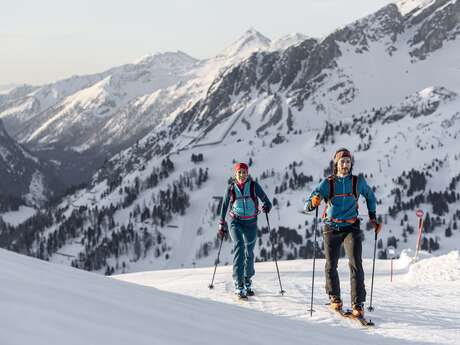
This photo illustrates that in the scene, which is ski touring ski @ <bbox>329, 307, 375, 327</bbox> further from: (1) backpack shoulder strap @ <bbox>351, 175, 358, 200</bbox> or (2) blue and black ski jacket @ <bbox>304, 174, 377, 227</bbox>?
(1) backpack shoulder strap @ <bbox>351, 175, 358, 200</bbox>

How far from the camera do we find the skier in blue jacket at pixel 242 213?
40.4 ft

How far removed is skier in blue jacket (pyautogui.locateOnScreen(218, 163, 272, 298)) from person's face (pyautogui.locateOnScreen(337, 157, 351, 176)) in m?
2.59

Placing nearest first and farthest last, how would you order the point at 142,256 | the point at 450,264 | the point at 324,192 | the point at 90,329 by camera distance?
the point at 90,329, the point at 324,192, the point at 450,264, the point at 142,256

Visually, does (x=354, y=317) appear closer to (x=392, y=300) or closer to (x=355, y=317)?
(x=355, y=317)

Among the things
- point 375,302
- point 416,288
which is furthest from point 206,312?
point 416,288

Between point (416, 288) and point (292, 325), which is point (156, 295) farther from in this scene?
point (416, 288)

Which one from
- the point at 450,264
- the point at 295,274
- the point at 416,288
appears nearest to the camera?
the point at 416,288

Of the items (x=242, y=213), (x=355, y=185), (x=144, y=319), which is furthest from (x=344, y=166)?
(x=144, y=319)

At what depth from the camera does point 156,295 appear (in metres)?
7.70

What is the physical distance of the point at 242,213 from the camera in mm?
12289

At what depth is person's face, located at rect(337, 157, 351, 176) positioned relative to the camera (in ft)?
32.2

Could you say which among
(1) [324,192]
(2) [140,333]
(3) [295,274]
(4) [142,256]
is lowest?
(4) [142,256]

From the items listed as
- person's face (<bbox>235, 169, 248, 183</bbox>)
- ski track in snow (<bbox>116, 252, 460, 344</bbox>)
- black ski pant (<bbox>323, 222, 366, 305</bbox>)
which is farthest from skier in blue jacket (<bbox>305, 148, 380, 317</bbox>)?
person's face (<bbox>235, 169, 248, 183</bbox>)

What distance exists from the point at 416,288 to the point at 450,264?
3.25 metres
